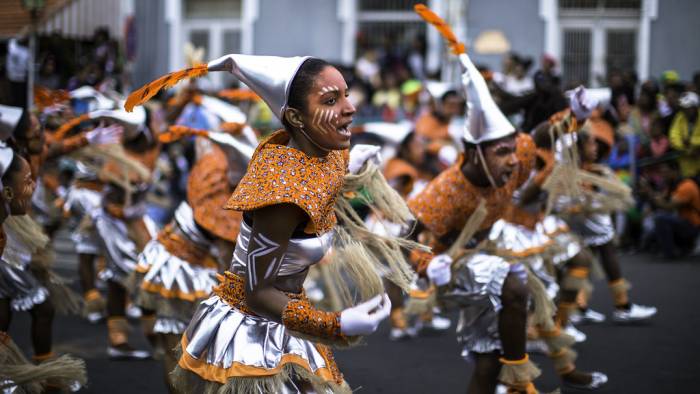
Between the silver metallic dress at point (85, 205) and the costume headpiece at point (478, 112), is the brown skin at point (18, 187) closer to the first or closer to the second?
the costume headpiece at point (478, 112)

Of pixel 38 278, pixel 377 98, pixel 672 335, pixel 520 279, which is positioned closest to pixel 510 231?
pixel 520 279

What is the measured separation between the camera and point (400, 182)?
321 inches

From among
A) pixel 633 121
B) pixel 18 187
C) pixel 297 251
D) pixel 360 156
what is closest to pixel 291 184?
pixel 297 251

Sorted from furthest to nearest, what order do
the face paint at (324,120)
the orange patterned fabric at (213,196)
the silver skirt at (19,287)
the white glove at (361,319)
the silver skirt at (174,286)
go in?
the silver skirt at (174,286), the orange patterned fabric at (213,196), the silver skirt at (19,287), the face paint at (324,120), the white glove at (361,319)

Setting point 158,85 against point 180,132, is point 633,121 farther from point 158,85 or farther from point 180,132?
point 158,85

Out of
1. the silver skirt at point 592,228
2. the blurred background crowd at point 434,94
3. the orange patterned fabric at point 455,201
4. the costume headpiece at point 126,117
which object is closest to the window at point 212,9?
the blurred background crowd at point 434,94

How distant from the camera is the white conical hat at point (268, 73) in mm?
3219

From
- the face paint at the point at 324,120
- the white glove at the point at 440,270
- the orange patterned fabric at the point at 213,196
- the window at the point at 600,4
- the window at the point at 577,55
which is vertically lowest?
the white glove at the point at 440,270

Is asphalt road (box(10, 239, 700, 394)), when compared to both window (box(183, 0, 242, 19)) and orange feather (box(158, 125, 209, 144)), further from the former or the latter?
window (box(183, 0, 242, 19))

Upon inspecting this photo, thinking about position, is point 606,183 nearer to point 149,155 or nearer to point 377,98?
point 149,155

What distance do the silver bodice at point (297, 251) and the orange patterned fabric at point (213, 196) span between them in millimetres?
1730

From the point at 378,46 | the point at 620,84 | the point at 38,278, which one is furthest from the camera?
the point at 378,46

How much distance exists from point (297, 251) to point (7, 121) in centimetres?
219

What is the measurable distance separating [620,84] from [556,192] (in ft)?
25.3
